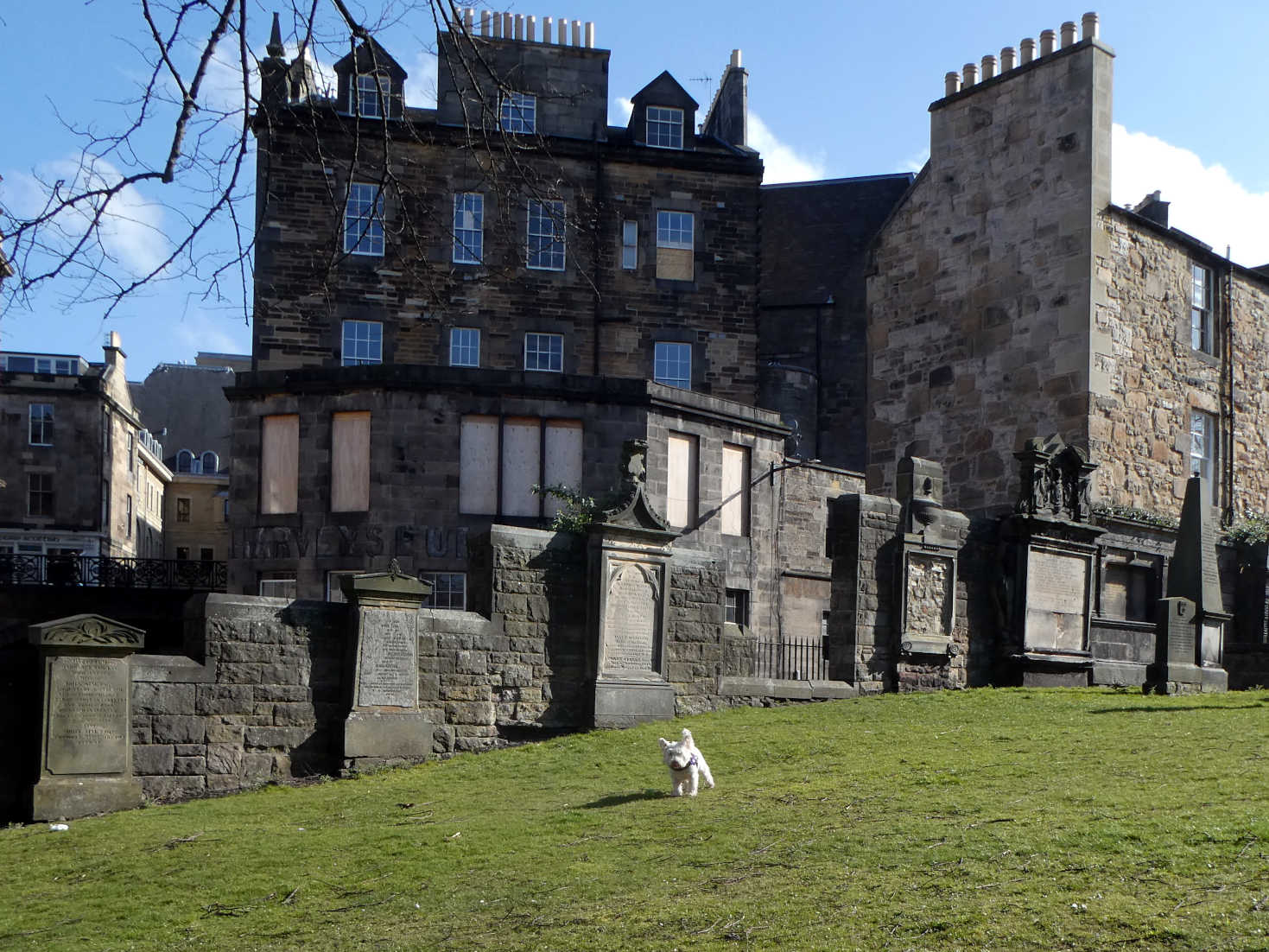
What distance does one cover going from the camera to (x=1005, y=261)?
2831cm

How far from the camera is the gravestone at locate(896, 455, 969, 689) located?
19375mm

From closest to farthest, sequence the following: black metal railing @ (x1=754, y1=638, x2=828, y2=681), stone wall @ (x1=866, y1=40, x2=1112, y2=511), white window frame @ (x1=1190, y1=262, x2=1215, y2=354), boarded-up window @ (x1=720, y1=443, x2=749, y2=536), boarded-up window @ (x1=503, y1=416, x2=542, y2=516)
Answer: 1. black metal railing @ (x1=754, y1=638, x2=828, y2=681)
2. boarded-up window @ (x1=503, y1=416, x2=542, y2=516)
3. stone wall @ (x1=866, y1=40, x2=1112, y2=511)
4. boarded-up window @ (x1=720, y1=443, x2=749, y2=536)
5. white window frame @ (x1=1190, y1=262, x2=1215, y2=354)

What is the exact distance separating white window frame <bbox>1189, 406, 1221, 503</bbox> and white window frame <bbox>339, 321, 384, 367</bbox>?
59.9 feet

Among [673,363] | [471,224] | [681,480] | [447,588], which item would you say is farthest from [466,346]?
[447,588]

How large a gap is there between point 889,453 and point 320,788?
62.9 ft

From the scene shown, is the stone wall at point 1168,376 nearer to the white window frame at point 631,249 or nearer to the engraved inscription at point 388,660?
the white window frame at point 631,249

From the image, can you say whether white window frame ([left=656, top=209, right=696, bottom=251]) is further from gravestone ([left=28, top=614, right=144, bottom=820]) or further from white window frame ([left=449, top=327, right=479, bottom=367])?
gravestone ([left=28, top=614, right=144, bottom=820])

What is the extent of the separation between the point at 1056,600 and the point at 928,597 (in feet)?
8.89

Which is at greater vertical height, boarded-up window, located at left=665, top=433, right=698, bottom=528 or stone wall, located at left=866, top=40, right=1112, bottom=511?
stone wall, located at left=866, top=40, right=1112, bottom=511

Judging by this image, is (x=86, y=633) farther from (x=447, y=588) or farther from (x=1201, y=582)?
(x=1201, y=582)

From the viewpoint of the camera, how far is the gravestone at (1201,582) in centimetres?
1948

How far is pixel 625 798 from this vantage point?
39.5ft

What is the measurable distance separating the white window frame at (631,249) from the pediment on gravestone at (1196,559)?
56.0ft

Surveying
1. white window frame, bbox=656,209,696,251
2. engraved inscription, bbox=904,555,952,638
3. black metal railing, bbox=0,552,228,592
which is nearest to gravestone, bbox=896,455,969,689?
engraved inscription, bbox=904,555,952,638
